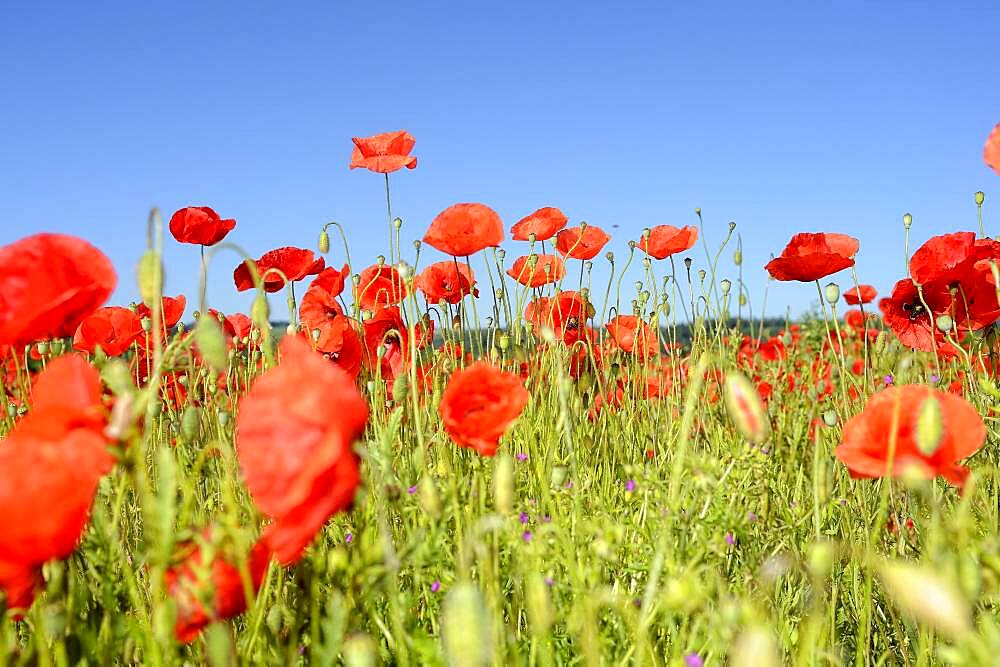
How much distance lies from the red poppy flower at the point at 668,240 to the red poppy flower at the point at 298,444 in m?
1.95

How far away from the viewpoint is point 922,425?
794 millimetres

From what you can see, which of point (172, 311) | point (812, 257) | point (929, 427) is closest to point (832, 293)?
point (812, 257)

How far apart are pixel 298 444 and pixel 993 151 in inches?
56.0

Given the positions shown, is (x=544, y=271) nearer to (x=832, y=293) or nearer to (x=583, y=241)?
(x=583, y=241)

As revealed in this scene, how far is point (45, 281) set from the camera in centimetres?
92

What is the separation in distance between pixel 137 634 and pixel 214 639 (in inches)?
9.2

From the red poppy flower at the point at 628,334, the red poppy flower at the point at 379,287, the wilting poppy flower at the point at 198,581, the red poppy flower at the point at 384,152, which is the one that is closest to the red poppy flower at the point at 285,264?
the red poppy flower at the point at 379,287

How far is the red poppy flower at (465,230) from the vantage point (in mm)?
2096

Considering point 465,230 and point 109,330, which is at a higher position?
point 465,230

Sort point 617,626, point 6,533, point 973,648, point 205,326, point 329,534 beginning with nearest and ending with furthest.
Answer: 1. point 973,648
2. point 6,533
3. point 205,326
4. point 617,626
5. point 329,534

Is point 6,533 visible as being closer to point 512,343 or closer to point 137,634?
point 137,634

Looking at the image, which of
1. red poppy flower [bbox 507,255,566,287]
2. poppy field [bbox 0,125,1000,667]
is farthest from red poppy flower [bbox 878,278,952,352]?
red poppy flower [bbox 507,255,566,287]

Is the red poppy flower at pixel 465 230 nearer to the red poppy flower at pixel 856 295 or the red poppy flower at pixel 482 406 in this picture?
the red poppy flower at pixel 482 406

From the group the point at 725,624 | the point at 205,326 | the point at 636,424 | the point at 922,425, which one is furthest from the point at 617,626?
the point at 636,424
